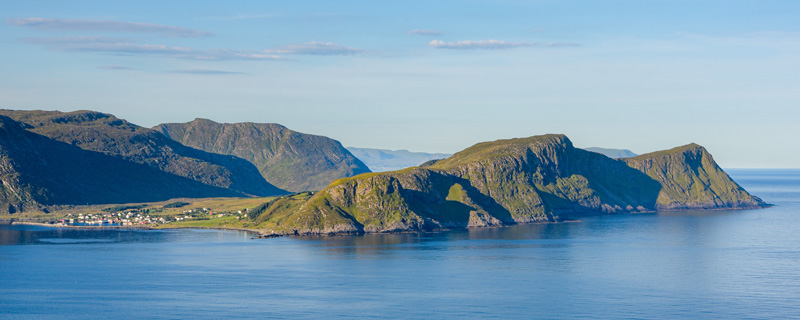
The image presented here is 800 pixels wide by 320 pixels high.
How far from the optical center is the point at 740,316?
159 meters

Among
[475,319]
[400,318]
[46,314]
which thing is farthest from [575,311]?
[46,314]

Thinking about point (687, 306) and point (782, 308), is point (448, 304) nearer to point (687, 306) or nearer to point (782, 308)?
point (687, 306)

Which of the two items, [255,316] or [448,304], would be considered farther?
[448,304]

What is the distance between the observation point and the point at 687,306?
558ft

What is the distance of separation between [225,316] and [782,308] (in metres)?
108

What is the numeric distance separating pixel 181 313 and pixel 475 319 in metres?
57.6

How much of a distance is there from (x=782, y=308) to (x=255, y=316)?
336ft

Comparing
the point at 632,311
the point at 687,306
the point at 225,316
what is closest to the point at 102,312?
the point at 225,316

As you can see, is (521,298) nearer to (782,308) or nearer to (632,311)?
(632,311)

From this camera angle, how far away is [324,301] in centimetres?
18062

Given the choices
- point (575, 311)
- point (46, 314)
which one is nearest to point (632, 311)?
point (575, 311)

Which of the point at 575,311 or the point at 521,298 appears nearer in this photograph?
the point at 575,311

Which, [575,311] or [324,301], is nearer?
[575,311]

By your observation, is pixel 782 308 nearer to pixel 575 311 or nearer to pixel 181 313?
pixel 575 311
